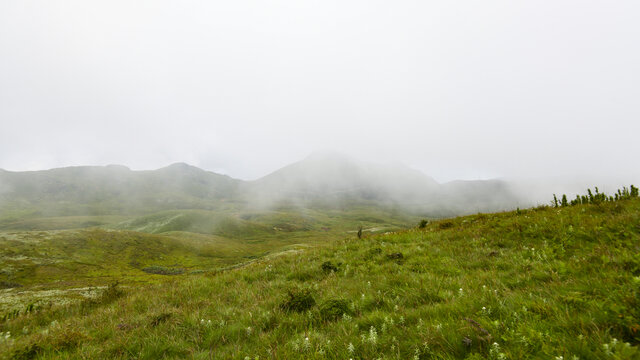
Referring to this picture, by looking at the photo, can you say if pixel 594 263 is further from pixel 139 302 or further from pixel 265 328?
pixel 139 302

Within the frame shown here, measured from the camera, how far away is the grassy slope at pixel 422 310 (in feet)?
10.9

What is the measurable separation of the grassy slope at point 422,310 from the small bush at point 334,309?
11 centimetres

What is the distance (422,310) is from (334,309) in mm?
1864

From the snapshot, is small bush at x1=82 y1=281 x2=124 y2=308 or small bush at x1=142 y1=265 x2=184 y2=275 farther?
small bush at x1=142 y1=265 x2=184 y2=275

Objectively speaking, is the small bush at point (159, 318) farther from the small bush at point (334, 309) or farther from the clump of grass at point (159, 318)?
the small bush at point (334, 309)

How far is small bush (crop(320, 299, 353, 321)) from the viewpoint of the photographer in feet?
18.4

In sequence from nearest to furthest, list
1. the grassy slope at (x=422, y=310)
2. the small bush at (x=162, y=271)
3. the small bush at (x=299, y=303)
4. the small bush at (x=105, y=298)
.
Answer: the grassy slope at (x=422, y=310) → the small bush at (x=299, y=303) → the small bush at (x=105, y=298) → the small bush at (x=162, y=271)

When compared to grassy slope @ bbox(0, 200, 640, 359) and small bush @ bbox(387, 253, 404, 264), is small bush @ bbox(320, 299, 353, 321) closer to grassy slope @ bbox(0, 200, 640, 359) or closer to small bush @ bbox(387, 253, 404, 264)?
grassy slope @ bbox(0, 200, 640, 359)

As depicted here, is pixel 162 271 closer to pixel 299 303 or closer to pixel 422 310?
pixel 299 303

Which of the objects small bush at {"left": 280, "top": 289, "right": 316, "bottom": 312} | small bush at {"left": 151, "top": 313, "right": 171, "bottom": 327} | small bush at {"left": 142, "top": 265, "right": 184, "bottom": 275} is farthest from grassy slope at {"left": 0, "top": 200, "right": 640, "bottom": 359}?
small bush at {"left": 142, "top": 265, "right": 184, "bottom": 275}

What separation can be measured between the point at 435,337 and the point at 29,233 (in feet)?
446

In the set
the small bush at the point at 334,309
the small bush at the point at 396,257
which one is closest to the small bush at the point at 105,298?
the small bush at the point at 334,309

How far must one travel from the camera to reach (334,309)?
225 inches

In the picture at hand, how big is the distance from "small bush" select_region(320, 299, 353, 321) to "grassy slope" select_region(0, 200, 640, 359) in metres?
0.11
